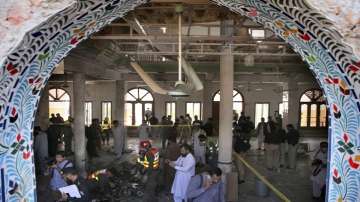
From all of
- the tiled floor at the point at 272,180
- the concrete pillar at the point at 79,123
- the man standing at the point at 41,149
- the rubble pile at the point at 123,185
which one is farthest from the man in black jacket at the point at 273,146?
the man standing at the point at 41,149

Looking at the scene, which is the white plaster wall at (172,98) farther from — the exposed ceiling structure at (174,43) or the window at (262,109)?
the exposed ceiling structure at (174,43)

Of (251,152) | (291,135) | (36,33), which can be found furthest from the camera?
(251,152)

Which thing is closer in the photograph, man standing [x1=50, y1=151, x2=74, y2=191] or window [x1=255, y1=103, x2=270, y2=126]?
man standing [x1=50, y1=151, x2=74, y2=191]

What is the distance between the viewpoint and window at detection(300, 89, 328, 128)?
24.4 meters

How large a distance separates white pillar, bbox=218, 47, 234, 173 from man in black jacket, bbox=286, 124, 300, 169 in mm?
3196

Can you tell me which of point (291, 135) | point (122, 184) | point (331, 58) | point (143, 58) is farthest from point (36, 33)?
point (143, 58)

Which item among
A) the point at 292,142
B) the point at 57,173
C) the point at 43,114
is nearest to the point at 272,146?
the point at 292,142

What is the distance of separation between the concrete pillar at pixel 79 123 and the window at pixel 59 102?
12340 mm

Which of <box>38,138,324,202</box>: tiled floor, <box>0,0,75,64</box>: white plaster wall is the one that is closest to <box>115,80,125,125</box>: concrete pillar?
<box>38,138,324,202</box>: tiled floor

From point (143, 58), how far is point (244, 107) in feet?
33.3

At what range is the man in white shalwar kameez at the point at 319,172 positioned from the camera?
923 cm

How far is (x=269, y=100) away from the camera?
81.9 feet

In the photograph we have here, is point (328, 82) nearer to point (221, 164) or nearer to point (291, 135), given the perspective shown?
point (221, 164)

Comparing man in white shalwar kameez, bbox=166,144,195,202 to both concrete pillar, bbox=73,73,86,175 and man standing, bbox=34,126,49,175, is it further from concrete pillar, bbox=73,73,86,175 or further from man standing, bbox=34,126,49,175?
man standing, bbox=34,126,49,175
